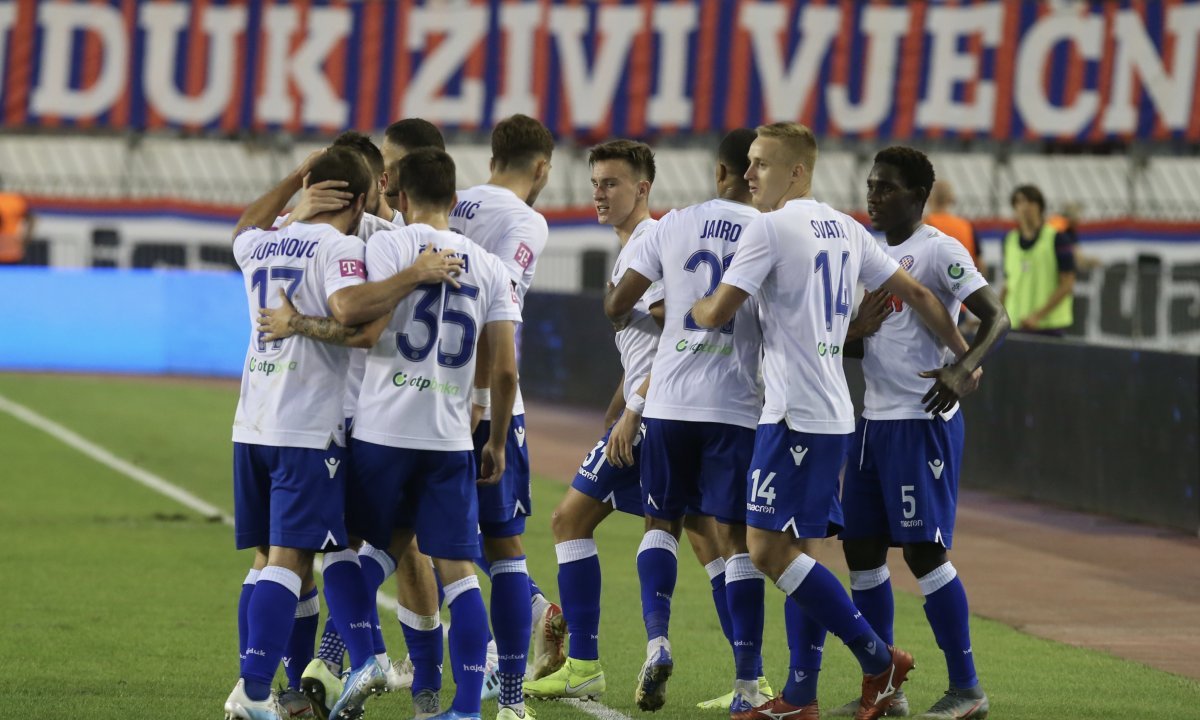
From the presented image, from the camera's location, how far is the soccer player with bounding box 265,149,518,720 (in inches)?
241

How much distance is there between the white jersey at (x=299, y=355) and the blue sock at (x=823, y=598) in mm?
1646

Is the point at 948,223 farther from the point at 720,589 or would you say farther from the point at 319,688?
the point at 319,688

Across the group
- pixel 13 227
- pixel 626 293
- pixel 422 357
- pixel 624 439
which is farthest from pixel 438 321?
pixel 13 227

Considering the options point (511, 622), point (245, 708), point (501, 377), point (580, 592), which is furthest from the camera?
point (580, 592)

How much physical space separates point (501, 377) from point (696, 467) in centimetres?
104

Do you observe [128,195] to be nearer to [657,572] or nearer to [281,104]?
[281,104]

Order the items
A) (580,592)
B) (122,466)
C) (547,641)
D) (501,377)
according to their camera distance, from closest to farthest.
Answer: (501,377)
(580,592)
(547,641)
(122,466)

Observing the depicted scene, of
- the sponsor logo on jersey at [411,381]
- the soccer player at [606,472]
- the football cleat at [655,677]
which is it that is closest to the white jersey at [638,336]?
the soccer player at [606,472]

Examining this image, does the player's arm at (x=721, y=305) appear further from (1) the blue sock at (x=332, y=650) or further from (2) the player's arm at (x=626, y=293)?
(1) the blue sock at (x=332, y=650)

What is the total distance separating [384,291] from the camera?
6.01m

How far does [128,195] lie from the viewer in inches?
1122

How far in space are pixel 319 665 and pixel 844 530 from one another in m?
2.07

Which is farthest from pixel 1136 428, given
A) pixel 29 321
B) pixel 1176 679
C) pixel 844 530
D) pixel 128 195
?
pixel 128 195

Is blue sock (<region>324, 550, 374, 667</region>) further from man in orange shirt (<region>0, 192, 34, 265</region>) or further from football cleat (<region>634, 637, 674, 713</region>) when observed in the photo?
man in orange shirt (<region>0, 192, 34, 265</region>)
